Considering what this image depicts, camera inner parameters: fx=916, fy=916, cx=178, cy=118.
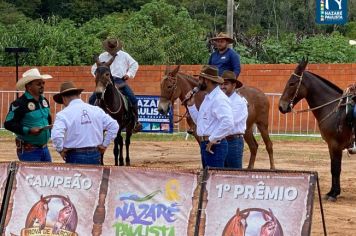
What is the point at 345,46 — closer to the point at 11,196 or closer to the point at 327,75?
the point at 327,75

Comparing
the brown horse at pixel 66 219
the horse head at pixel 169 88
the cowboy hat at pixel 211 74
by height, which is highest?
the cowboy hat at pixel 211 74

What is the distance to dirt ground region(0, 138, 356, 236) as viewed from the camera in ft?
41.8

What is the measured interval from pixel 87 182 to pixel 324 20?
18.1 metres

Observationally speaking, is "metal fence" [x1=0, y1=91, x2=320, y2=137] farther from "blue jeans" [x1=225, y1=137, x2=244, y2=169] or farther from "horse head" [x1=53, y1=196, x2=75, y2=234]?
"horse head" [x1=53, y1=196, x2=75, y2=234]

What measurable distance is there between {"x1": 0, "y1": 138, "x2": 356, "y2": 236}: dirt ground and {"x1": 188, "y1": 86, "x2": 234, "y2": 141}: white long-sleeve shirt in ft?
6.24

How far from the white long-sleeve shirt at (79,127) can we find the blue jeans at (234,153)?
8.08 ft

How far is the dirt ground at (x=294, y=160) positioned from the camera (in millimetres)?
12727

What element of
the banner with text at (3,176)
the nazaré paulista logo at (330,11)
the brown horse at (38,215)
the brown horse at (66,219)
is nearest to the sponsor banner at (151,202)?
the brown horse at (66,219)

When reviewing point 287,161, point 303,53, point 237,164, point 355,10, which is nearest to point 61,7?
point 355,10

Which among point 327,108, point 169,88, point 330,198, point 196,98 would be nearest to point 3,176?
point 196,98

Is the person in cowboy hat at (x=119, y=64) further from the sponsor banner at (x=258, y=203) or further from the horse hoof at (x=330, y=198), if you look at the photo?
the sponsor banner at (x=258, y=203)

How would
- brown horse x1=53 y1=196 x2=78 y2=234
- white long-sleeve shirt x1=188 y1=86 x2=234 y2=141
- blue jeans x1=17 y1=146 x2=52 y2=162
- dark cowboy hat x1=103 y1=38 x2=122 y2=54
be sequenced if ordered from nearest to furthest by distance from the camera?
brown horse x1=53 y1=196 x2=78 y2=234, white long-sleeve shirt x1=188 y1=86 x2=234 y2=141, blue jeans x1=17 y1=146 x2=52 y2=162, dark cowboy hat x1=103 y1=38 x2=122 y2=54

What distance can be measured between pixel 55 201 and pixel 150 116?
15.0m

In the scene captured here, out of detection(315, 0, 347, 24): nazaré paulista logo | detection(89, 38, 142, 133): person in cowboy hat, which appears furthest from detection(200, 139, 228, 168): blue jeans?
detection(315, 0, 347, 24): nazaré paulista logo
